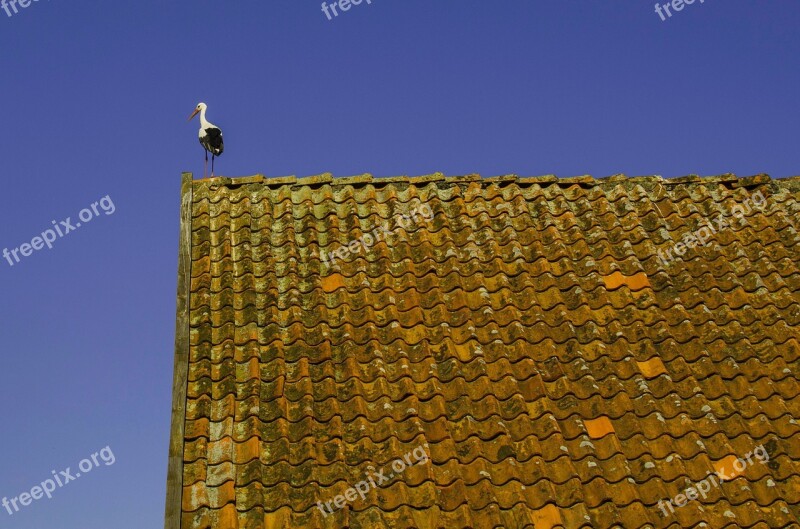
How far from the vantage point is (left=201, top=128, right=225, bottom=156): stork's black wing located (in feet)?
38.4

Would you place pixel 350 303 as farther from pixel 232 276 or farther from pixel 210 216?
pixel 210 216

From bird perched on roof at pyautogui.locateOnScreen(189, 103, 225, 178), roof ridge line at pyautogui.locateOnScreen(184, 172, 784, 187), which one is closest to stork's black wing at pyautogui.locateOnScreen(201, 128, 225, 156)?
bird perched on roof at pyautogui.locateOnScreen(189, 103, 225, 178)

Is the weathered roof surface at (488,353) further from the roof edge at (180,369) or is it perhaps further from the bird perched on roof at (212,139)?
the bird perched on roof at (212,139)

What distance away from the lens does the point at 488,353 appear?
746cm

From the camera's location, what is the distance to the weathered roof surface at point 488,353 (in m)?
6.38

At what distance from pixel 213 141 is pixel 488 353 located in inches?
219

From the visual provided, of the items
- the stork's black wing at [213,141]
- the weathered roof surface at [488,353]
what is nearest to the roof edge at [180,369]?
the weathered roof surface at [488,353]

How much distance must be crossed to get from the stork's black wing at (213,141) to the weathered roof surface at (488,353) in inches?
103

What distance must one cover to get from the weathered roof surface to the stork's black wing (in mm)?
2613

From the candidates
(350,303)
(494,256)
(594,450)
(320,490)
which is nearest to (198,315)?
(350,303)

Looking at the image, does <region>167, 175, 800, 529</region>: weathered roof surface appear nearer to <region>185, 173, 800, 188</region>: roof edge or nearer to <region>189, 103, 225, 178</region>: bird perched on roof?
<region>185, 173, 800, 188</region>: roof edge

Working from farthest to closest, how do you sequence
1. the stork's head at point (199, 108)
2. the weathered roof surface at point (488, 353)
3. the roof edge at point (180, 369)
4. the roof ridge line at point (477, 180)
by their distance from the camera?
the stork's head at point (199, 108), the roof ridge line at point (477, 180), the weathered roof surface at point (488, 353), the roof edge at point (180, 369)

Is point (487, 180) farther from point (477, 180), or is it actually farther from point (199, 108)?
point (199, 108)

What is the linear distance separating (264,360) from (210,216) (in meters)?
2.05
